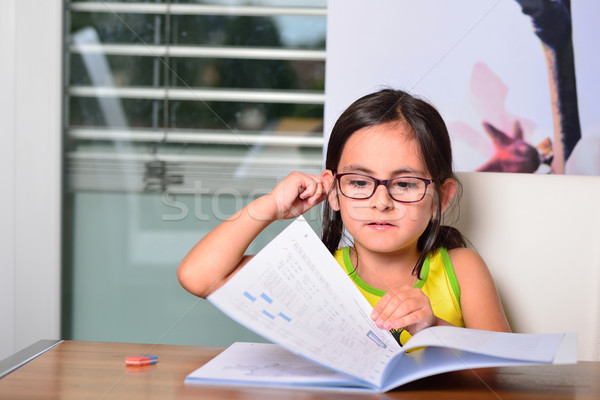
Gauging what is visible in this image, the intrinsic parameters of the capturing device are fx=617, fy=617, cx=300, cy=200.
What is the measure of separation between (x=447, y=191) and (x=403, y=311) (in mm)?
375

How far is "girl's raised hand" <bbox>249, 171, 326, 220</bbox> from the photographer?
40.4 inches

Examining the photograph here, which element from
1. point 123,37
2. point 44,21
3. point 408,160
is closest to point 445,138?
point 408,160

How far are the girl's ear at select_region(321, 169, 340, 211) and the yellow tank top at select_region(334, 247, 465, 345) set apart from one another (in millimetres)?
126

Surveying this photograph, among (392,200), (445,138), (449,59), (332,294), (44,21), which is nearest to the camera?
(332,294)

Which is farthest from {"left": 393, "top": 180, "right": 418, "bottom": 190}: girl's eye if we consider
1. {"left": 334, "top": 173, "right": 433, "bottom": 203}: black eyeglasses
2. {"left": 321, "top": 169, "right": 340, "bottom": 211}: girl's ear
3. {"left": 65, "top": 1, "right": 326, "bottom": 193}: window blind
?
{"left": 65, "top": 1, "right": 326, "bottom": 193}: window blind

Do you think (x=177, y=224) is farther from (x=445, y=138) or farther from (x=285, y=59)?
(x=445, y=138)

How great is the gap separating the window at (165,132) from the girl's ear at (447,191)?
836 millimetres

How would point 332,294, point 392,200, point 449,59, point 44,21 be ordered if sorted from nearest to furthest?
point 332,294
point 392,200
point 449,59
point 44,21

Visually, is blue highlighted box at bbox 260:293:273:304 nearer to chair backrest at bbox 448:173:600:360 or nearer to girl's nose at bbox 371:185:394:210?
girl's nose at bbox 371:185:394:210

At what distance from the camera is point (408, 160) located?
1.02m

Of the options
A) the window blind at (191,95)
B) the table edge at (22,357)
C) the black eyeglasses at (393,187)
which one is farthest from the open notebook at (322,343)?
the window blind at (191,95)

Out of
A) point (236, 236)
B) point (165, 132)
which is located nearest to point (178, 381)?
point (236, 236)

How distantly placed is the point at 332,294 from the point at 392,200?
1.02 feet

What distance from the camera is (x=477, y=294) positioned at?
1.01m
